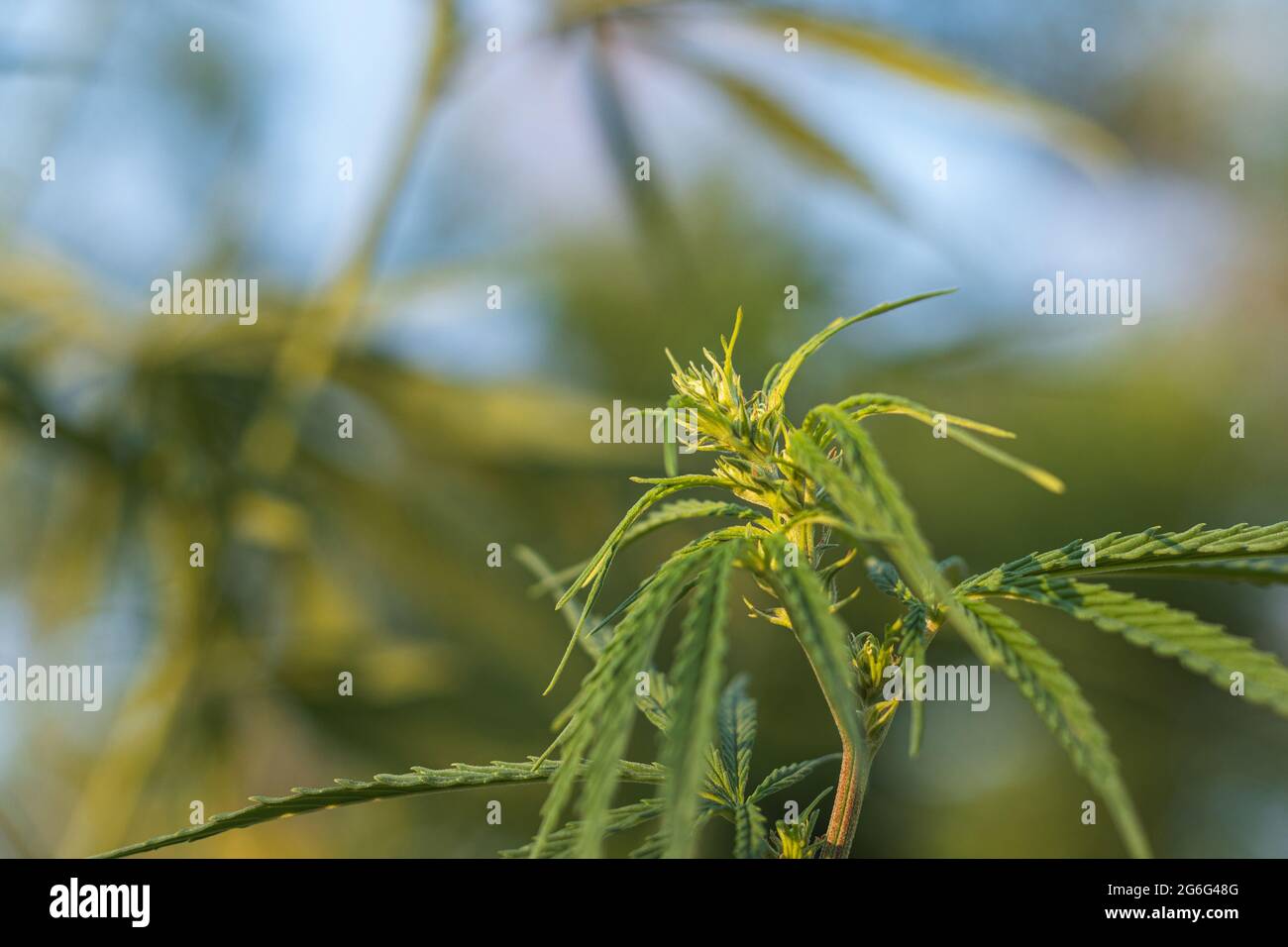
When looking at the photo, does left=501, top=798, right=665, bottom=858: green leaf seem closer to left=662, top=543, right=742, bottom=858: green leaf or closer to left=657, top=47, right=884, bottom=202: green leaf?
left=662, top=543, right=742, bottom=858: green leaf

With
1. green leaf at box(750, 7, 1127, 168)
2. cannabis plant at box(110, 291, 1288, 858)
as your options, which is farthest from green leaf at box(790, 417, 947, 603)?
green leaf at box(750, 7, 1127, 168)

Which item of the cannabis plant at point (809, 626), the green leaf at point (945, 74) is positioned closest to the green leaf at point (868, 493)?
the cannabis plant at point (809, 626)

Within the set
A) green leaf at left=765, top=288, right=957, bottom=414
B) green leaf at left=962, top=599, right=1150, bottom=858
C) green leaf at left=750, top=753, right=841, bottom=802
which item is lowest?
green leaf at left=750, top=753, right=841, bottom=802

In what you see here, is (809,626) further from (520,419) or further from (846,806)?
(520,419)

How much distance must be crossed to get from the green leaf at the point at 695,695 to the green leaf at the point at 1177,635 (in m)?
0.06

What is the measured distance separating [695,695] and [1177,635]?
0.08m

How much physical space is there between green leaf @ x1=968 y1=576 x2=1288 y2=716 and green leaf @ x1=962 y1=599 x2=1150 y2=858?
14 mm

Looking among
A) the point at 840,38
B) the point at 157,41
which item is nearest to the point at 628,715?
the point at 840,38

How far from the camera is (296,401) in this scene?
73cm

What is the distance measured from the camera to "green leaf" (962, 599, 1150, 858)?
132 mm

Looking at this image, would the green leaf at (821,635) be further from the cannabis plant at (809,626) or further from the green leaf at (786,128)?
the green leaf at (786,128)

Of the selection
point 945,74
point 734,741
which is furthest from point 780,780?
point 945,74

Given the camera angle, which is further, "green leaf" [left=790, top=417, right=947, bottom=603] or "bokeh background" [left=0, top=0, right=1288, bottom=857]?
"bokeh background" [left=0, top=0, right=1288, bottom=857]
